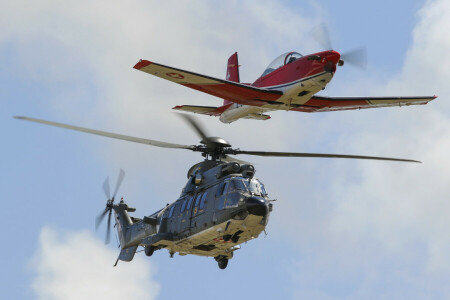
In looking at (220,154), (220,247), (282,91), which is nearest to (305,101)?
(282,91)

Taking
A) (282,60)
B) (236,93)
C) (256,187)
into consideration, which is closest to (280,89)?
(282,60)

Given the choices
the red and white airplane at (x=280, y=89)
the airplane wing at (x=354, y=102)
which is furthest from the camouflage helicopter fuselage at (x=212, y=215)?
the airplane wing at (x=354, y=102)

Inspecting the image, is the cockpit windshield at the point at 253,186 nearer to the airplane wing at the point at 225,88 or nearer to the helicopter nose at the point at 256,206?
→ the helicopter nose at the point at 256,206

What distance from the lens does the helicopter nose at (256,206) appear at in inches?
1127

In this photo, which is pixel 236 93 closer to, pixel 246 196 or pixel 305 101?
pixel 305 101

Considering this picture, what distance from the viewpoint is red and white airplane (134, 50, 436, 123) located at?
37.6m

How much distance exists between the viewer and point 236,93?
40.0 metres

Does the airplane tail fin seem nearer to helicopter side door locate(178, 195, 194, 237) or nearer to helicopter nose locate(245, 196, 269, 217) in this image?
helicopter side door locate(178, 195, 194, 237)

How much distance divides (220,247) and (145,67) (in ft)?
30.7

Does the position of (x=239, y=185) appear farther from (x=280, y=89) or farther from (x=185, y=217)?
(x=280, y=89)

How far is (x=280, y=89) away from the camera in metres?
39.5

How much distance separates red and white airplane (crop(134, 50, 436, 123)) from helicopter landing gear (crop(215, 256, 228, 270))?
933cm

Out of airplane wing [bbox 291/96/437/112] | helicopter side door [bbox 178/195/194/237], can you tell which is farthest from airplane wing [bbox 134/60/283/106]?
helicopter side door [bbox 178/195/194/237]

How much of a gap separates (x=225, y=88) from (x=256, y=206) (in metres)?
12.3
